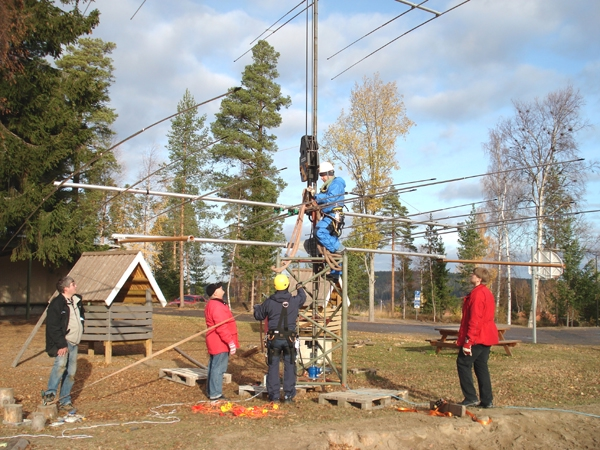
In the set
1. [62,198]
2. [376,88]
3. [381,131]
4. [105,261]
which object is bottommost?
[105,261]

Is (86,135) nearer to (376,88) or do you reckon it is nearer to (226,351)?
(226,351)

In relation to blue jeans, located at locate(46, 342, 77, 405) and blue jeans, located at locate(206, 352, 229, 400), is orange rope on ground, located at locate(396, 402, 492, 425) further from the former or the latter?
blue jeans, located at locate(46, 342, 77, 405)

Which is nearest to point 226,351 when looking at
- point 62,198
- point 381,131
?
point 62,198

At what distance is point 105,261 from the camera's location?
14.8m

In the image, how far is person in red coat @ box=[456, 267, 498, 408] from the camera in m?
8.92

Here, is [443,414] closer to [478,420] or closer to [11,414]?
[478,420]

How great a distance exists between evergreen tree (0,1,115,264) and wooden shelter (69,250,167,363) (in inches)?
194

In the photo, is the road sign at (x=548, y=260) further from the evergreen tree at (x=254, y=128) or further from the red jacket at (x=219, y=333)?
the evergreen tree at (x=254, y=128)

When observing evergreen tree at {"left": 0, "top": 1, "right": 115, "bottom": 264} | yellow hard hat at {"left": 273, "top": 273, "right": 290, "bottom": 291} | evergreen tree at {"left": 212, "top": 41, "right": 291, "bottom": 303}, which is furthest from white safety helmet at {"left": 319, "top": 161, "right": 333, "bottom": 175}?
evergreen tree at {"left": 212, "top": 41, "right": 291, "bottom": 303}

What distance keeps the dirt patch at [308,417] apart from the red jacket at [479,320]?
1.05 meters

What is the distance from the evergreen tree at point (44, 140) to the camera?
19.4 metres

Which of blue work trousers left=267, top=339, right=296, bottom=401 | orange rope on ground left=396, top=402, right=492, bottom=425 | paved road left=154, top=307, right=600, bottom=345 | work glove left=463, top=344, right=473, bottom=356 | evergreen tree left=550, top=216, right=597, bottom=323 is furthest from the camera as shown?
evergreen tree left=550, top=216, right=597, bottom=323

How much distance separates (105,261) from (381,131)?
92.1ft

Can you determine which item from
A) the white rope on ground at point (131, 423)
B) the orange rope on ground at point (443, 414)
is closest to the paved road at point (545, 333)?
the orange rope on ground at point (443, 414)
